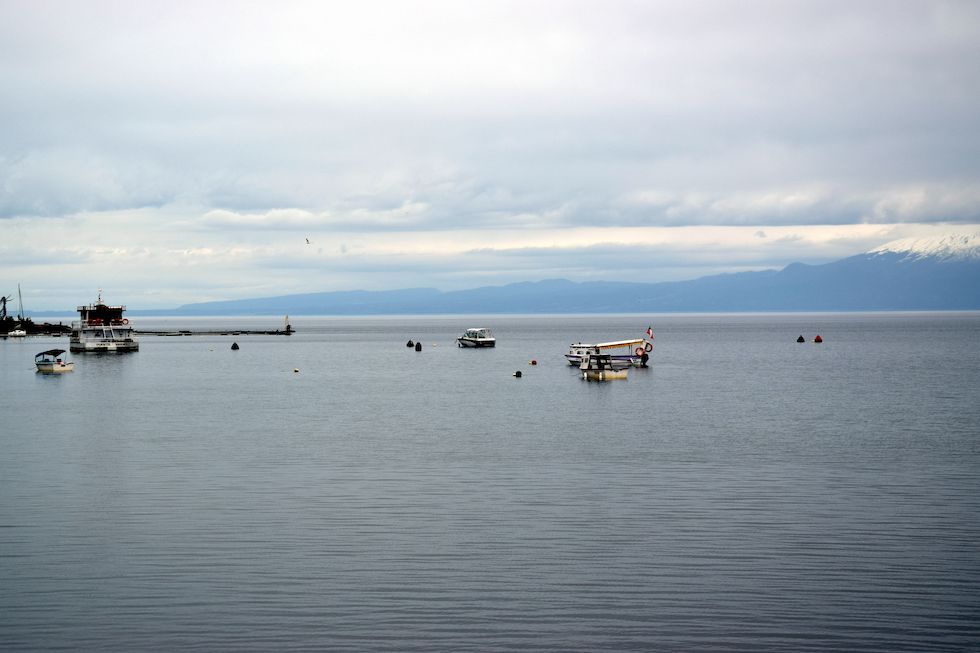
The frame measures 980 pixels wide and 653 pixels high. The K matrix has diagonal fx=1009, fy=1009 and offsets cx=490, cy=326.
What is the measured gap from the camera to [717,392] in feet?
341

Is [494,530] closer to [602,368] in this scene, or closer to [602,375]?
[602,375]

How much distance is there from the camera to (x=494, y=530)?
125 ft

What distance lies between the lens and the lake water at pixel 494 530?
27.2 m

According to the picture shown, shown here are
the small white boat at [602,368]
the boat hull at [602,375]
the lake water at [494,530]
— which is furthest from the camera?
the small white boat at [602,368]

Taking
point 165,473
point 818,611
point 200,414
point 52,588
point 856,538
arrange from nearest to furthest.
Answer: point 818,611
point 52,588
point 856,538
point 165,473
point 200,414

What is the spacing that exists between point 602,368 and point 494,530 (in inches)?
3448

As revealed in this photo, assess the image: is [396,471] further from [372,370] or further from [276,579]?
[372,370]

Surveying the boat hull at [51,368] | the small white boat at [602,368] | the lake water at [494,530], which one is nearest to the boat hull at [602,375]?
the small white boat at [602,368]

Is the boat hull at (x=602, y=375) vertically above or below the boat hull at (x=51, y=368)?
below

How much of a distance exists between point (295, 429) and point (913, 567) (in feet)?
159

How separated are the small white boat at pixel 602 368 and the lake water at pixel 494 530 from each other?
37801 mm

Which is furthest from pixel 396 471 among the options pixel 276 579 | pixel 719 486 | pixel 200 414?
pixel 200 414

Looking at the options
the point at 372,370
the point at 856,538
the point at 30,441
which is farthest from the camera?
the point at 372,370

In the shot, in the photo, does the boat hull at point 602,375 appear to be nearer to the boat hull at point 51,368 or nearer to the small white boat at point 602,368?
the small white boat at point 602,368
